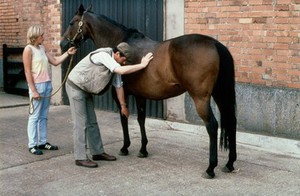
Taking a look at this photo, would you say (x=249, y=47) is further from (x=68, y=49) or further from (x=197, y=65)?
(x=68, y=49)

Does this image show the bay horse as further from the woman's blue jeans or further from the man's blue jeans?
the woman's blue jeans

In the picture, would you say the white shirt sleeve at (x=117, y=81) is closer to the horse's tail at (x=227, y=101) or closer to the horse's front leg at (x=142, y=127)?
the horse's front leg at (x=142, y=127)

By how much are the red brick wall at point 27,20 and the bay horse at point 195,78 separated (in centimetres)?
481

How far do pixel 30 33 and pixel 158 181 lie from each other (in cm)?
260

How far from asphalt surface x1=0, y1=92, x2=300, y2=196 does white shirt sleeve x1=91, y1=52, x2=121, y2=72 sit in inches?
50.1

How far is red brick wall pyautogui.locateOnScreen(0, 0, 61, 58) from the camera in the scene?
10.8 metres

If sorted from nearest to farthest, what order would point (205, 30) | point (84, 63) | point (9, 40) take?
point (84, 63) → point (205, 30) → point (9, 40)

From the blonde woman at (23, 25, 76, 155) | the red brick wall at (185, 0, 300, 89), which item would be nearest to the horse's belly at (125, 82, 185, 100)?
the blonde woman at (23, 25, 76, 155)

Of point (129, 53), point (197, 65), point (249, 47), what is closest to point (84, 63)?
point (129, 53)

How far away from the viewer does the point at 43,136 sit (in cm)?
670

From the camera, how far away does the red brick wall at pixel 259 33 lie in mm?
6848

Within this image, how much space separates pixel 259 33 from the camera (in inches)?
283

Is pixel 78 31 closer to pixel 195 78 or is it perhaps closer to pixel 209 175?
pixel 195 78

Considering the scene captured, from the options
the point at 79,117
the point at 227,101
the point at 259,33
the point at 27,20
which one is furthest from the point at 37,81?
the point at 27,20
